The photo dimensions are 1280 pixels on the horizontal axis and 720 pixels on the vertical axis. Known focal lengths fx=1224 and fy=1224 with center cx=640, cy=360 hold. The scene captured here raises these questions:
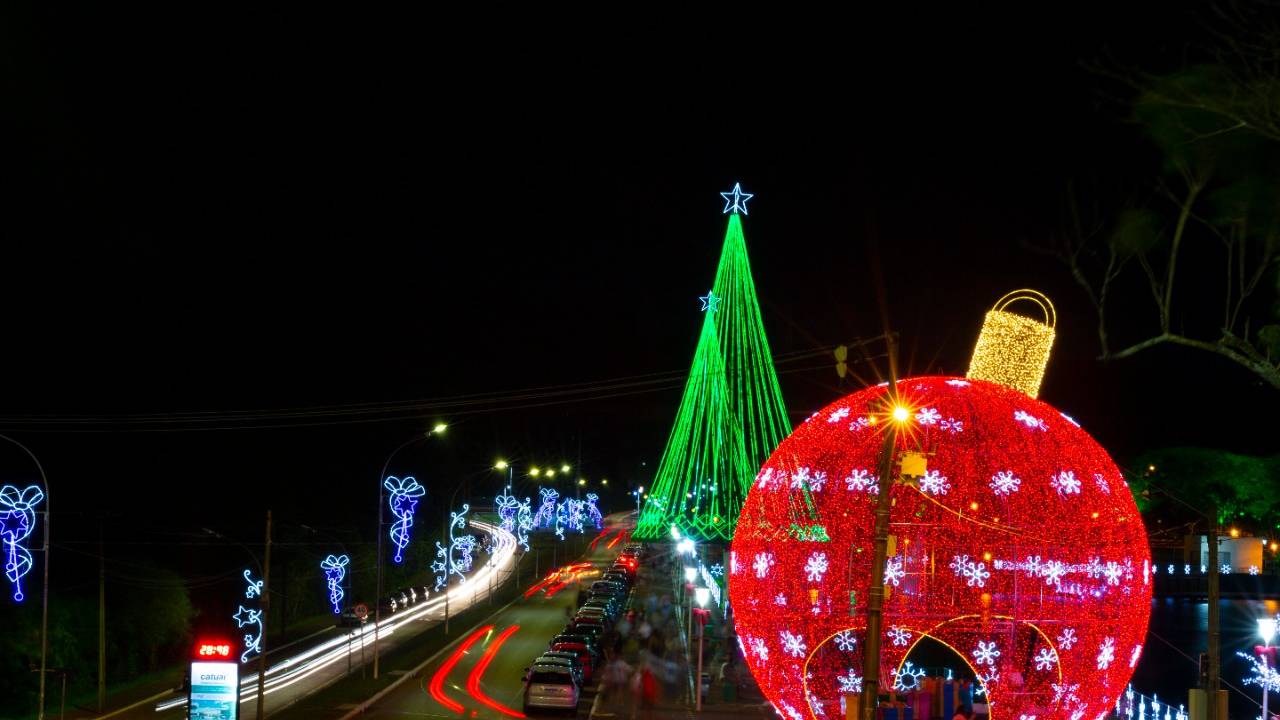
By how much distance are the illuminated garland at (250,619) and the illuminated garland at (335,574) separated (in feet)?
10.5

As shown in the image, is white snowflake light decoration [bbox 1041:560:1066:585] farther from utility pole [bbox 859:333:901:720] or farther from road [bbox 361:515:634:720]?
road [bbox 361:515:634:720]

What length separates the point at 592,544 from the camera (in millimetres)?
84188

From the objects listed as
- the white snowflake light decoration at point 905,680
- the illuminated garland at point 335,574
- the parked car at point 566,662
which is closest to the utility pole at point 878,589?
the white snowflake light decoration at point 905,680

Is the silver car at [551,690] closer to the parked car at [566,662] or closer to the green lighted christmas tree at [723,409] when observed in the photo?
the parked car at [566,662]

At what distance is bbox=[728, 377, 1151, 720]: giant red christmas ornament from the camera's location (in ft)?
50.1

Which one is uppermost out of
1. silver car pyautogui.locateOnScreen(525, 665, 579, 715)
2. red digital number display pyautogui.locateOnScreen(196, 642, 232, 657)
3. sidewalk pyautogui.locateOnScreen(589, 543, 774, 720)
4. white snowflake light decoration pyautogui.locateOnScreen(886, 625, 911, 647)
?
white snowflake light decoration pyautogui.locateOnScreen(886, 625, 911, 647)

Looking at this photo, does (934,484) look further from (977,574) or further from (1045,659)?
(1045,659)

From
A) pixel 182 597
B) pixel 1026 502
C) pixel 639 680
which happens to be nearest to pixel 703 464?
pixel 639 680

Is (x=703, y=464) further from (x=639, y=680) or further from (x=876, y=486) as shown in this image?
(x=876, y=486)

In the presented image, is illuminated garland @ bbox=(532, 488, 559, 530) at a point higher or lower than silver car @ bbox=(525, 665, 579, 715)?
lower

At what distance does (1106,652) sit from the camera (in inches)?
604

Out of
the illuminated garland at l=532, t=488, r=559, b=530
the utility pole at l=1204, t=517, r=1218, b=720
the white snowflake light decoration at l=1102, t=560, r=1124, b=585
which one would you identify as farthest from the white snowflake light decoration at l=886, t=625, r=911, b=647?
the illuminated garland at l=532, t=488, r=559, b=530

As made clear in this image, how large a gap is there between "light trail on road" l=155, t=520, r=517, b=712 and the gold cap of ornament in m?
18.0

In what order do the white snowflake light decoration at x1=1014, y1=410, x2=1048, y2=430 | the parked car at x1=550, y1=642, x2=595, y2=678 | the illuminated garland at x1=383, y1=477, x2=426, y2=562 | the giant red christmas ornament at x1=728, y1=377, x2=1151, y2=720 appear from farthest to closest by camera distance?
the illuminated garland at x1=383, y1=477, x2=426, y2=562 → the parked car at x1=550, y1=642, x2=595, y2=678 → the white snowflake light decoration at x1=1014, y1=410, x2=1048, y2=430 → the giant red christmas ornament at x1=728, y1=377, x2=1151, y2=720
